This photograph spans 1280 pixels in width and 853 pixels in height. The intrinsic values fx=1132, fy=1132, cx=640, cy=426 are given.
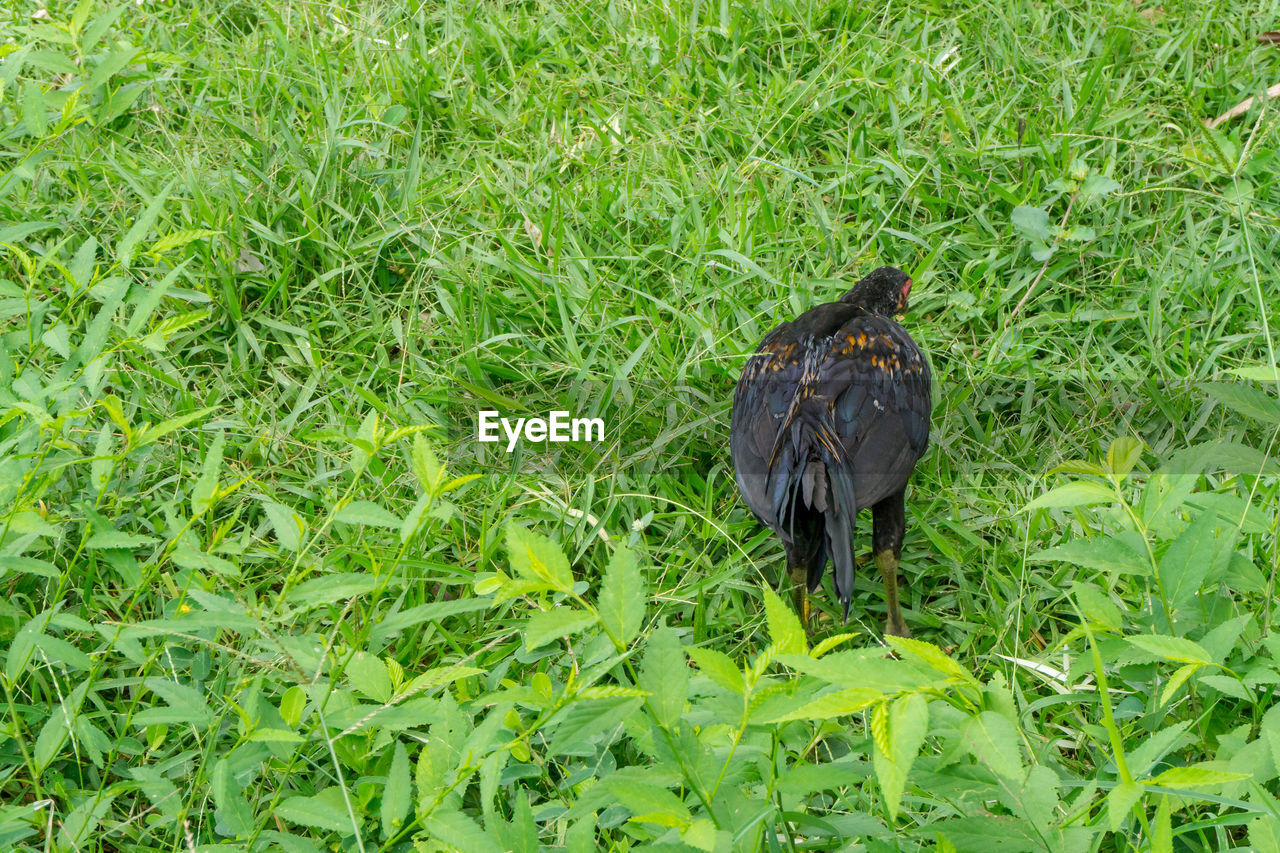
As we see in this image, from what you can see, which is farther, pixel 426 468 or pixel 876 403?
pixel 876 403

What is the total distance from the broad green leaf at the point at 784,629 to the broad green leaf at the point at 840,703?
204 mm

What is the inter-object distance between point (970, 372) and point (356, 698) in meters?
2.52

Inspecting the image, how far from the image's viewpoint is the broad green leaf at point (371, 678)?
2311mm

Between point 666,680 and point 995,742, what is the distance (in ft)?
1.66

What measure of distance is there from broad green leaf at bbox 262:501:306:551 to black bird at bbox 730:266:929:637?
51.7 inches

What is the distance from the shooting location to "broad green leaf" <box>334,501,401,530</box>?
2.30 m

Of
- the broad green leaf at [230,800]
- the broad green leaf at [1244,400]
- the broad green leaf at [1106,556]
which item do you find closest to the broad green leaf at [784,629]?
the broad green leaf at [1106,556]

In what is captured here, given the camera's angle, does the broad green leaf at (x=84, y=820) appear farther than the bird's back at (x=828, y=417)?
No

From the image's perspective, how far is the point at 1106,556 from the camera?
243 cm

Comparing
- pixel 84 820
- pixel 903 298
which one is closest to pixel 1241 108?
pixel 903 298

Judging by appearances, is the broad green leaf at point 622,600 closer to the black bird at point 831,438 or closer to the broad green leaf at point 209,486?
the broad green leaf at point 209,486

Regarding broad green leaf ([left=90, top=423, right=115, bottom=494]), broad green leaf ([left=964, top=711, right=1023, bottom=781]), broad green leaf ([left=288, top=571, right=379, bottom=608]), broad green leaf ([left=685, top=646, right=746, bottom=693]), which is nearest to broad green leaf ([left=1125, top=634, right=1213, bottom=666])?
broad green leaf ([left=964, top=711, right=1023, bottom=781])

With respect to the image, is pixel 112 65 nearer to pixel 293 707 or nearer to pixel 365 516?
pixel 365 516

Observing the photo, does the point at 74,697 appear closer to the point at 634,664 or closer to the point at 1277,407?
the point at 634,664
